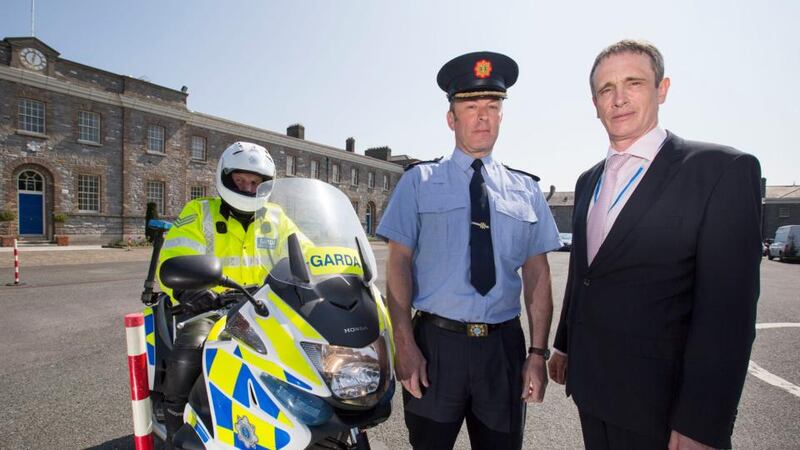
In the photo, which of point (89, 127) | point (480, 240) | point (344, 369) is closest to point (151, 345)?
point (344, 369)

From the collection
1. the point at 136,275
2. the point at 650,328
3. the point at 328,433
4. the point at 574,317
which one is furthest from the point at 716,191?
the point at 136,275

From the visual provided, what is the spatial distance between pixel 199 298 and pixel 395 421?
2.14 m

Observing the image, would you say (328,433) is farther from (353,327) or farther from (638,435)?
(638,435)

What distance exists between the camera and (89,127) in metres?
20.2

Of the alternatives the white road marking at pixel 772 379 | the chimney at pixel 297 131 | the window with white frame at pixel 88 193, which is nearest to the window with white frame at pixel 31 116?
the window with white frame at pixel 88 193

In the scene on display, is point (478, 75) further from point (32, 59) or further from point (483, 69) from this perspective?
point (32, 59)

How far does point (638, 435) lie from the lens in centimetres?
151

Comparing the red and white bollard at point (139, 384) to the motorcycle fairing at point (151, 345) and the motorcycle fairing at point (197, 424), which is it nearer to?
the motorcycle fairing at point (197, 424)

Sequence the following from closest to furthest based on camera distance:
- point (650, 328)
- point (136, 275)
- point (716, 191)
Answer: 1. point (716, 191)
2. point (650, 328)
3. point (136, 275)

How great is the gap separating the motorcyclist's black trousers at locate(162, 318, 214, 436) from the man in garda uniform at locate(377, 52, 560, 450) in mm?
1179

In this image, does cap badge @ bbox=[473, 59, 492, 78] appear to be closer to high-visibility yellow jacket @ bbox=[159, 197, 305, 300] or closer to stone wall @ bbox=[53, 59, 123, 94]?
high-visibility yellow jacket @ bbox=[159, 197, 305, 300]

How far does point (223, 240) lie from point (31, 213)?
22.3 metres

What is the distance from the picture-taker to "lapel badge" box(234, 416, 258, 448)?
1459 mm

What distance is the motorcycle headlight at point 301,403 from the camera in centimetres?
142
